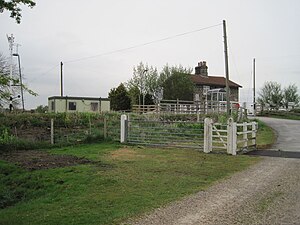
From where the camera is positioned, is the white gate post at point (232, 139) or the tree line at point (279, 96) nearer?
the white gate post at point (232, 139)

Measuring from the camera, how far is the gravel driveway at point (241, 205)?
5.41m

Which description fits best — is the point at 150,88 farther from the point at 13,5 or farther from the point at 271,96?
the point at 13,5

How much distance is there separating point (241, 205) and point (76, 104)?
109 feet

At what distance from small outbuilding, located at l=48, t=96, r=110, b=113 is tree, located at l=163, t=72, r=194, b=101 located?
1509 cm

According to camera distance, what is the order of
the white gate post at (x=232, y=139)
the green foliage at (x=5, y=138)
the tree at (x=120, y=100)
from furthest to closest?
the tree at (x=120, y=100)
the green foliage at (x=5, y=138)
the white gate post at (x=232, y=139)

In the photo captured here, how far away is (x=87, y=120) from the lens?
23328 mm

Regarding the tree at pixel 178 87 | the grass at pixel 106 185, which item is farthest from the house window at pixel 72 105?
the grass at pixel 106 185

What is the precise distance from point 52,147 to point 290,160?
1115 cm

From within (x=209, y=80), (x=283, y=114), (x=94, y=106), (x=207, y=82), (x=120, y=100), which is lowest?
(x=283, y=114)

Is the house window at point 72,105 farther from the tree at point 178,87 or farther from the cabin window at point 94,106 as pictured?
the tree at point 178,87

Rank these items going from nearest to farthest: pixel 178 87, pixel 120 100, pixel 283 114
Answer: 1. pixel 283 114
2. pixel 120 100
3. pixel 178 87

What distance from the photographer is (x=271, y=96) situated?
6122 cm

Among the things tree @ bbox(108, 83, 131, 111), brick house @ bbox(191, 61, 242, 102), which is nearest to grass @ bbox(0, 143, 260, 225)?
tree @ bbox(108, 83, 131, 111)

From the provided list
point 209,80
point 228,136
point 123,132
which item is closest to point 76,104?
point 123,132
